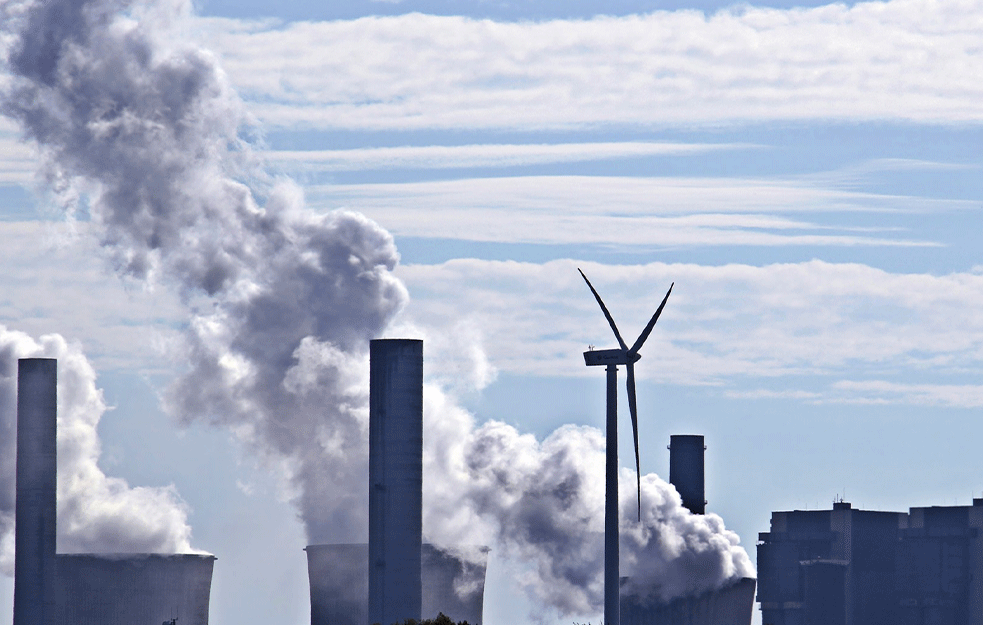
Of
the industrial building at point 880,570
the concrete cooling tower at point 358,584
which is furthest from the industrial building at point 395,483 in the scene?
the industrial building at point 880,570

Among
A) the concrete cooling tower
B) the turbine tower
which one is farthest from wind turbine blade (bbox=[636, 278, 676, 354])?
Result: the concrete cooling tower

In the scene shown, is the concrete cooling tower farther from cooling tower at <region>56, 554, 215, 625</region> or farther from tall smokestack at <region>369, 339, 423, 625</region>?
cooling tower at <region>56, 554, 215, 625</region>

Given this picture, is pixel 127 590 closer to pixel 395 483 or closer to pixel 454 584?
pixel 454 584

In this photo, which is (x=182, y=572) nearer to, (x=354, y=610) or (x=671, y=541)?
(x=354, y=610)

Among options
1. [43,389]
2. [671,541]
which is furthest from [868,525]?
[43,389]

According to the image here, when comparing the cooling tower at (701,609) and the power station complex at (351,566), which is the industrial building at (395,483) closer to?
the power station complex at (351,566)

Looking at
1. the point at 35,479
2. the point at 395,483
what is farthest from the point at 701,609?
the point at 35,479
